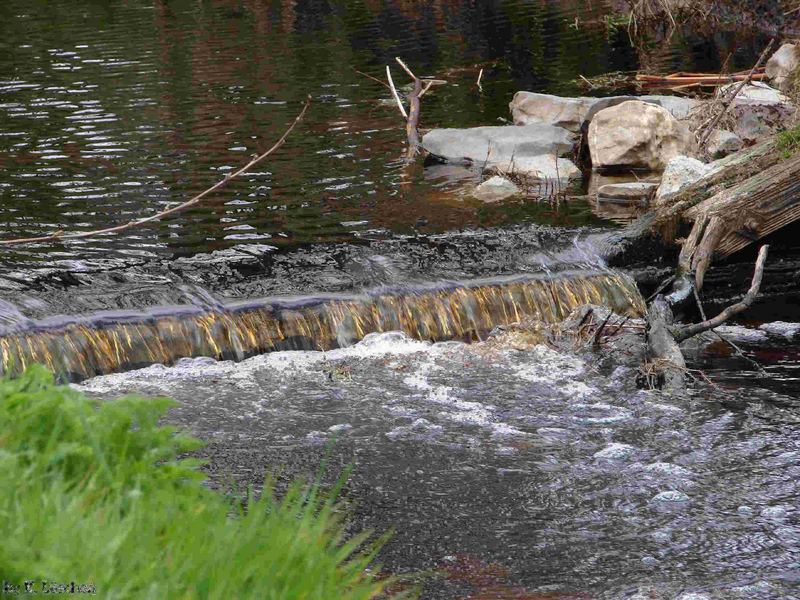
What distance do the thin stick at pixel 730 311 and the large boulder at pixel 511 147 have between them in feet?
17.3

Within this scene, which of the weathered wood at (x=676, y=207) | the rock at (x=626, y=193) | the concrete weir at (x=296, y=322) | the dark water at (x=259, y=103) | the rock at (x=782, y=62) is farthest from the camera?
the rock at (x=782, y=62)

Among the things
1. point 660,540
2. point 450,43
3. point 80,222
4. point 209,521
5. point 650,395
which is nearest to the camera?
point 209,521

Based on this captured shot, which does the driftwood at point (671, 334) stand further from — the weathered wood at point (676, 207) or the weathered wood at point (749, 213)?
the weathered wood at point (676, 207)

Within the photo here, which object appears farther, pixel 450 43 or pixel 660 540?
pixel 450 43

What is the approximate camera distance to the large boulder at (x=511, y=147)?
43.6 feet

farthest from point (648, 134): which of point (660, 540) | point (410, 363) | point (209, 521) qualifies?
point (209, 521)

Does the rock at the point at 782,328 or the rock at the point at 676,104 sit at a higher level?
the rock at the point at 676,104

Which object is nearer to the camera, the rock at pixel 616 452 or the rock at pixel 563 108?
the rock at pixel 616 452

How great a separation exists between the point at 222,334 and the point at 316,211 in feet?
9.44

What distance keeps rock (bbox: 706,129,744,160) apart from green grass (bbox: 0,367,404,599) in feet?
33.6

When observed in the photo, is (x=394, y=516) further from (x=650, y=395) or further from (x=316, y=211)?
(x=316, y=211)

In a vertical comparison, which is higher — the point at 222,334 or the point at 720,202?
the point at 720,202

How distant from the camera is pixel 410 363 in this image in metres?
8.44

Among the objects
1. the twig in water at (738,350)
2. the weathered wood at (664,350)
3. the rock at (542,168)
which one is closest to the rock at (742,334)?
the twig in water at (738,350)
